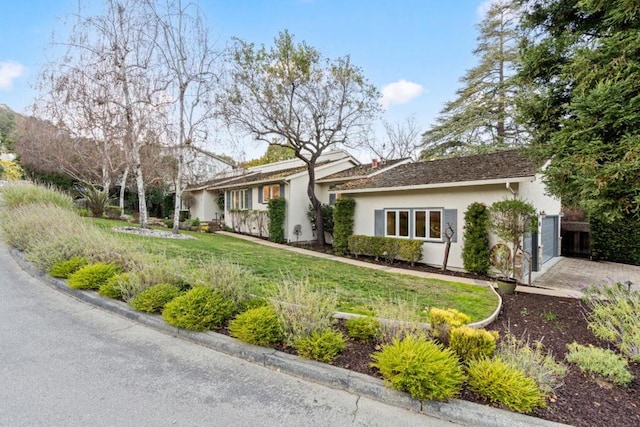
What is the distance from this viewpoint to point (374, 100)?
1431 centimetres

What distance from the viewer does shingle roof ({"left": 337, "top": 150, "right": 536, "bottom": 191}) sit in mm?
9773

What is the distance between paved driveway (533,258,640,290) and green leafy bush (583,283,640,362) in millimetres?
3754

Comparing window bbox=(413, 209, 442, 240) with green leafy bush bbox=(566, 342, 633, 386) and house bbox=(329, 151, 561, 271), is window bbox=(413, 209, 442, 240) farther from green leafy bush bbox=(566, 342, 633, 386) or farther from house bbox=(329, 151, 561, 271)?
green leafy bush bbox=(566, 342, 633, 386)

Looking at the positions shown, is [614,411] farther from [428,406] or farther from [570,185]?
[570,185]

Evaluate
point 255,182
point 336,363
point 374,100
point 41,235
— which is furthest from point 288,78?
point 336,363

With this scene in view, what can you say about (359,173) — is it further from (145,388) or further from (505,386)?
(145,388)

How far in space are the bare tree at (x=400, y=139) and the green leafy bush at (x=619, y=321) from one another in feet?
77.2

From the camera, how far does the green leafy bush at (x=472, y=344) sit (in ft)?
10.6

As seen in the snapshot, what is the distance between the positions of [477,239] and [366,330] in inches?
297

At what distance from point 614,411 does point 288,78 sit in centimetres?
1378

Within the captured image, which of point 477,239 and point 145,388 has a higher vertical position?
point 477,239

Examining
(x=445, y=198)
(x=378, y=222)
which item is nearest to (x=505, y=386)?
(x=445, y=198)

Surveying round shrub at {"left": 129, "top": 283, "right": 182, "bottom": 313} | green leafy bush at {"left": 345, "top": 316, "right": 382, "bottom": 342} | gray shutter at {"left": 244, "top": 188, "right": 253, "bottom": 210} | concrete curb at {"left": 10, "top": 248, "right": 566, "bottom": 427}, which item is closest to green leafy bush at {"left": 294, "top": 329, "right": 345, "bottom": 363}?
concrete curb at {"left": 10, "top": 248, "right": 566, "bottom": 427}

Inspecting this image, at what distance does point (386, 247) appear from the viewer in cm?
1214
